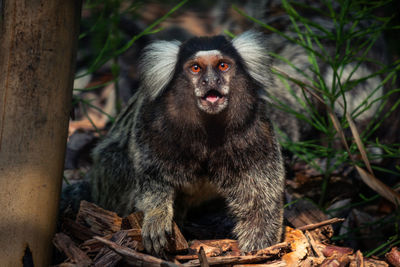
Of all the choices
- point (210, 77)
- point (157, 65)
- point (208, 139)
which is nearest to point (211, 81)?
point (210, 77)

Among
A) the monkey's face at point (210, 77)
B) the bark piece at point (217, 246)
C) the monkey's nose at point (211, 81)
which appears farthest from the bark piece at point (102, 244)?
the monkey's nose at point (211, 81)

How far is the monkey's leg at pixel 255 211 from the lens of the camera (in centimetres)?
310

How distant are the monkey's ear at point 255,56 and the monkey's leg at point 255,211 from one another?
69 cm

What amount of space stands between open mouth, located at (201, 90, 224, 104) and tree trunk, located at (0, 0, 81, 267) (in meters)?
0.84

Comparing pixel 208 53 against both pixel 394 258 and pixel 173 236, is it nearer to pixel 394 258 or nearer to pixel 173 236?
pixel 173 236

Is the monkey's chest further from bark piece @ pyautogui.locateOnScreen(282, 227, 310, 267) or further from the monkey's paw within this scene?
bark piece @ pyautogui.locateOnScreen(282, 227, 310, 267)

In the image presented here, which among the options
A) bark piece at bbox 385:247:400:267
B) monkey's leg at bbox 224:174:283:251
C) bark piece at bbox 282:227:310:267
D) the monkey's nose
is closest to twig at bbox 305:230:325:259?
bark piece at bbox 282:227:310:267

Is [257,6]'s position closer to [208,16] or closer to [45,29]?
[208,16]

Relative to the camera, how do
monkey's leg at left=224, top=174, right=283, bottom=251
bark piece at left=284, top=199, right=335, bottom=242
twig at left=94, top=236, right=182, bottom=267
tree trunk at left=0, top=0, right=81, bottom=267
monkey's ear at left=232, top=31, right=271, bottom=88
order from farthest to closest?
bark piece at left=284, top=199, right=335, bottom=242 < monkey's ear at left=232, top=31, right=271, bottom=88 < monkey's leg at left=224, top=174, right=283, bottom=251 < twig at left=94, top=236, right=182, bottom=267 < tree trunk at left=0, top=0, right=81, bottom=267

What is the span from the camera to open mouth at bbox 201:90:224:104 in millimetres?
2875

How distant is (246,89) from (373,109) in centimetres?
344

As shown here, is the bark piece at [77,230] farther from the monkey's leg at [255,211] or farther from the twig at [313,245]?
the twig at [313,245]

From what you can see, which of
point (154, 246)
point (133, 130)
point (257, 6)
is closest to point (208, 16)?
point (257, 6)

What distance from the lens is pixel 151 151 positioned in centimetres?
313
